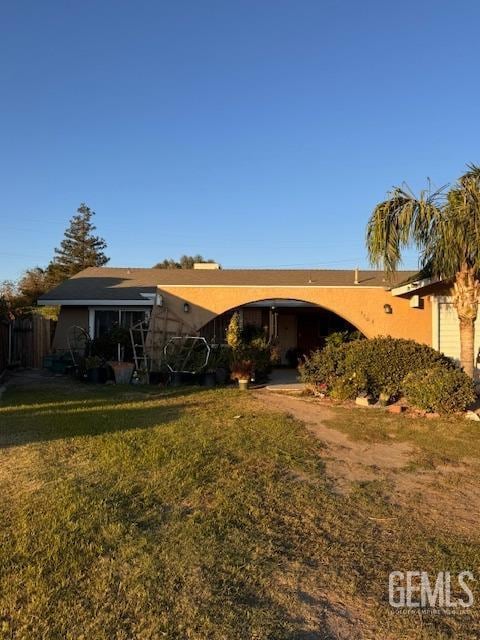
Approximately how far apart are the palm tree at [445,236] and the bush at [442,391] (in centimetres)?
116

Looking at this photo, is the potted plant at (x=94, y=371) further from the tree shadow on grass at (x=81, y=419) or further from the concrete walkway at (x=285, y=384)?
the concrete walkway at (x=285, y=384)

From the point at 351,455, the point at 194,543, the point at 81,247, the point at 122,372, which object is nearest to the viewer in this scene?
the point at 194,543

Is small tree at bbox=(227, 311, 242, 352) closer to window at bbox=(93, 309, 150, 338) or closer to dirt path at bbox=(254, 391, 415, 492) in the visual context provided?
window at bbox=(93, 309, 150, 338)

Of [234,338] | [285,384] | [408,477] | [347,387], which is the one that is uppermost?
[234,338]

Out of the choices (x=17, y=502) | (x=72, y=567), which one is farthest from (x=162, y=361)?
(x=72, y=567)

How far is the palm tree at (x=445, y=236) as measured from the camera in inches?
397

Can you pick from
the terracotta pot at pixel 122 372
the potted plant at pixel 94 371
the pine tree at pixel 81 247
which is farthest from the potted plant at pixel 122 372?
the pine tree at pixel 81 247

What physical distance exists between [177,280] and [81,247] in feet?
134

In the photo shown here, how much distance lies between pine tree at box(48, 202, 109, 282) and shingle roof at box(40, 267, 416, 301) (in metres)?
34.1

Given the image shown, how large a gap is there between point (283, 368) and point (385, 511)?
1626cm

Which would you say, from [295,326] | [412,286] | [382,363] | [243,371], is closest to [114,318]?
[243,371]

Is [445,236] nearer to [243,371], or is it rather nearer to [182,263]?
[243,371]

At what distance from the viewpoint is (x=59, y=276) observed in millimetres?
49219

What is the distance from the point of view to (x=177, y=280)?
61.8 feet
